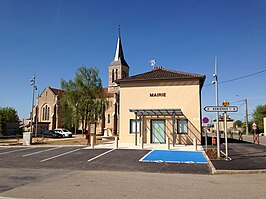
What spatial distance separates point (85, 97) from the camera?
34.4 meters

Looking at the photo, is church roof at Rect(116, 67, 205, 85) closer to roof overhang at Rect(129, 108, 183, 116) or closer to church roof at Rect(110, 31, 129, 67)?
roof overhang at Rect(129, 108, 183, 116)

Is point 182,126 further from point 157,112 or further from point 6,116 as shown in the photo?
point 6,116

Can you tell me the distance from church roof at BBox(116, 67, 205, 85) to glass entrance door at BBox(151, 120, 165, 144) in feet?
14.1

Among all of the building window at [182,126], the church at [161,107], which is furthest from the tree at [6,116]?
the building window at [182,126]

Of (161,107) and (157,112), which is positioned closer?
(157,112)

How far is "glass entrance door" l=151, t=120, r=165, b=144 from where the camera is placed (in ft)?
70.8

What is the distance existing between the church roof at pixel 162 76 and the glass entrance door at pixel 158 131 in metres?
4.28

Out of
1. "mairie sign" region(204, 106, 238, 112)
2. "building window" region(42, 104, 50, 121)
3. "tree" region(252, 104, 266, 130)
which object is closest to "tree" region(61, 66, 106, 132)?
"mairie sign" region(204, 106, 238, 112)

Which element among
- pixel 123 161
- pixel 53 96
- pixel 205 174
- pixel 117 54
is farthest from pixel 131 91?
pixel 117 54

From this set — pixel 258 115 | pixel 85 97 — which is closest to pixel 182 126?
pixel 85 97

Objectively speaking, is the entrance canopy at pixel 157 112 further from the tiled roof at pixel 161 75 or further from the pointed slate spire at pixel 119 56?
the pointed slate spire at pixel 119 56

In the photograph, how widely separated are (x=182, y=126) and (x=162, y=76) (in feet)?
17.2

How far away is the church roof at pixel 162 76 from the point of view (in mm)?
21330

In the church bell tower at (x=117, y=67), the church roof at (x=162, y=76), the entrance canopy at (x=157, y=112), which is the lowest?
the entrance canopy at (x=157, y=112)
